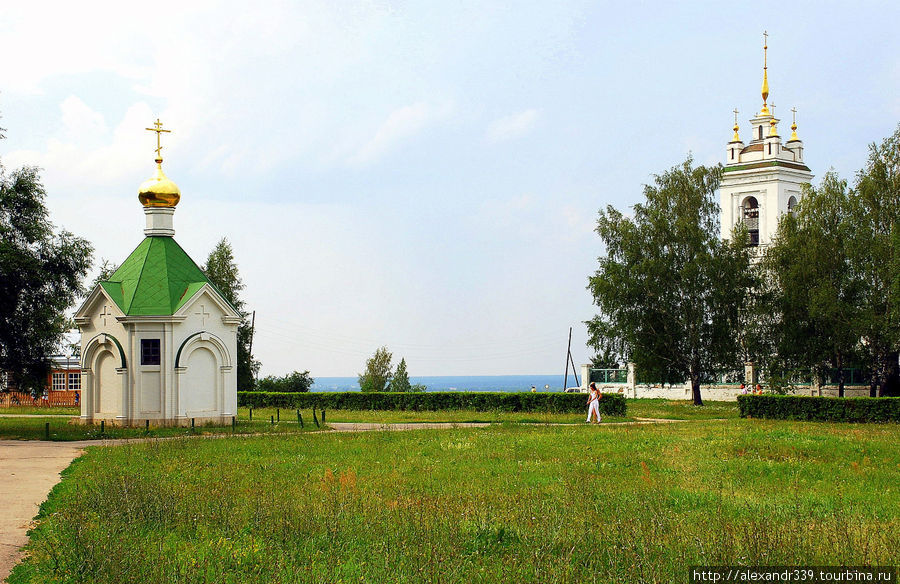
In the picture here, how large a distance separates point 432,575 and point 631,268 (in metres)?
42.4

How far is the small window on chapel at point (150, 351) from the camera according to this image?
103 feet

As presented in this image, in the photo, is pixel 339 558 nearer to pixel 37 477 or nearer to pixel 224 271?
pixel 37 477

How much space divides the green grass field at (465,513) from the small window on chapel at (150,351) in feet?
37.8

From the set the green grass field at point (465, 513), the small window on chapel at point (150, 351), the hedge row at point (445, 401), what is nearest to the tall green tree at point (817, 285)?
the hedge row at point (445, 401)

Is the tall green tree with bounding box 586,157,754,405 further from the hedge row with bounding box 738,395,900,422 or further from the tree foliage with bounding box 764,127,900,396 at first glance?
the hedge row with bounding box 738,395,900,422

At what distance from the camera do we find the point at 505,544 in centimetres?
1006

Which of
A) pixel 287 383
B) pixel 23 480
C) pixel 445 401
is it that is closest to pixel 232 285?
pixel 287 383

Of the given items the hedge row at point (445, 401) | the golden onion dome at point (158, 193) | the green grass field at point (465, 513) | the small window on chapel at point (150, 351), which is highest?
the golden onion dome at point (158, 193)

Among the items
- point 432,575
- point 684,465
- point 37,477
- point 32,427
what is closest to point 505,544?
point 432,575

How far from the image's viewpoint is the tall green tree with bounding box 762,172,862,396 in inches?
1779

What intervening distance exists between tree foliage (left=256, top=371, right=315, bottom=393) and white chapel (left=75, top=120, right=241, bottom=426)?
1015 inches

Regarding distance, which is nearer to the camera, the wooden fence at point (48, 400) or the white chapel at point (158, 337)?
the white chapel at point (158, 337)

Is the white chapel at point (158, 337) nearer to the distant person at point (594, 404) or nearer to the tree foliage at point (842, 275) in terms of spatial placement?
the distant person at point (594, 404)

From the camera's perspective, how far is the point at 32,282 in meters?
28.4
